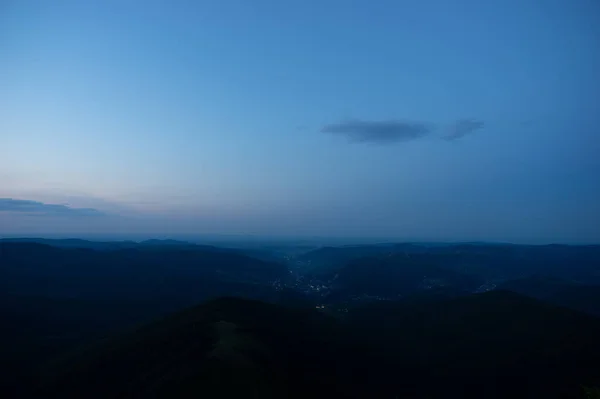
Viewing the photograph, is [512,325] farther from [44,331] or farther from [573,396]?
[44,331]

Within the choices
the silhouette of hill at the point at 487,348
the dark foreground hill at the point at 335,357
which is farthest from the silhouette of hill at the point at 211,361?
the silhouette of hill at the point at 487,348

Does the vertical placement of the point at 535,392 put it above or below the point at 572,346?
below

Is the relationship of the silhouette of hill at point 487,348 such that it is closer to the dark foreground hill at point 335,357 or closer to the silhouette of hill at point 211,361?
the dark foreground hill at point 335,357

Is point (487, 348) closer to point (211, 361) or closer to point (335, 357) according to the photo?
point (335, 357)

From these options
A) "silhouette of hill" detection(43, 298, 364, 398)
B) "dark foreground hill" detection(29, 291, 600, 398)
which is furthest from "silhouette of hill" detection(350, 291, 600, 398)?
"silhouette of hill" detection(43, 298, 364, 398)

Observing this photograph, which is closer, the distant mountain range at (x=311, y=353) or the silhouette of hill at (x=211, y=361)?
the silhouette of hill at (x=211, y=361)

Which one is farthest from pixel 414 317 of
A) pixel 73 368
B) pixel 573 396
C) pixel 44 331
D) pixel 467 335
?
pixel 44 331

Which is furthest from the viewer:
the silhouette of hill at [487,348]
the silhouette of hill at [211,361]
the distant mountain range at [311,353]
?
the silhouette of hill at [487,348]

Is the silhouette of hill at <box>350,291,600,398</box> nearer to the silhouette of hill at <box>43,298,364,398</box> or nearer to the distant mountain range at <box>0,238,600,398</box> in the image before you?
the distant mountain range at <box>0,238,600,398</box>
